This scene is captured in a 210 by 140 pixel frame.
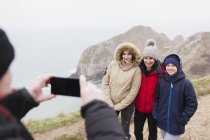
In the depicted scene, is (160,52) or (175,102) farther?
(160,52)

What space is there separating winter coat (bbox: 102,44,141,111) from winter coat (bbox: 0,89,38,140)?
14.8 ft

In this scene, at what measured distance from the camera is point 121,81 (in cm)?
673

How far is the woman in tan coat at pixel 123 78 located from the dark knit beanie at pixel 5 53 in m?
5.02

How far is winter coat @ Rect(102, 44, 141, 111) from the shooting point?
668cm

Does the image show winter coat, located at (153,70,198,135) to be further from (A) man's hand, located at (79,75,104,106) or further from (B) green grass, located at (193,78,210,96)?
(B) green grass, located at (193,78,210,96)

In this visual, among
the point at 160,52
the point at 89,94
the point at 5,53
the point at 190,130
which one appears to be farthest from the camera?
the point at 160,52

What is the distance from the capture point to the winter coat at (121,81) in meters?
6.68

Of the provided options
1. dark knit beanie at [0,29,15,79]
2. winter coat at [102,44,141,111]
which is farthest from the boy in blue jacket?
dark knit beanie at [0,29,15,79]

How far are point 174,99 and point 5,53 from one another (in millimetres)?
4637

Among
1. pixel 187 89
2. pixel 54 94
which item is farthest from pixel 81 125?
pixel 54 94

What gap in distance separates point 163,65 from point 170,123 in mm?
1004

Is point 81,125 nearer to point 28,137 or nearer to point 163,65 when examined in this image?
point 163,65

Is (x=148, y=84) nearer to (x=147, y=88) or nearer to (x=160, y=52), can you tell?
(x=147, y=88)

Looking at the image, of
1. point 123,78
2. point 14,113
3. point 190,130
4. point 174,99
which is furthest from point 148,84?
point 14,113
